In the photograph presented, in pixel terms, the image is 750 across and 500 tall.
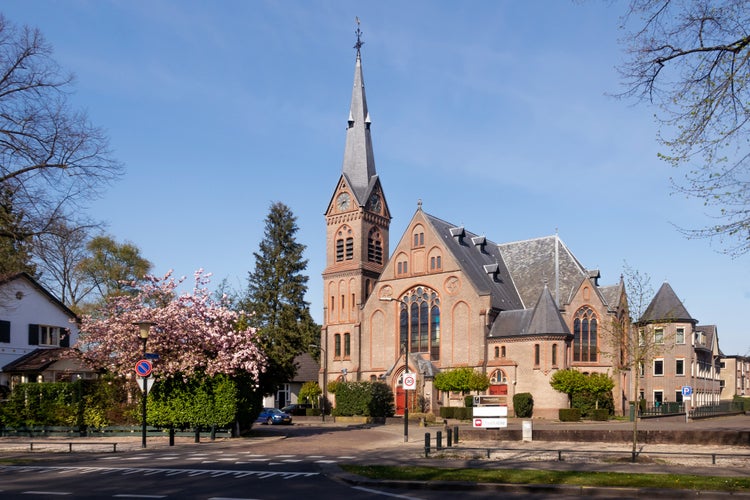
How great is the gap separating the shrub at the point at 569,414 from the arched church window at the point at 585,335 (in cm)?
758

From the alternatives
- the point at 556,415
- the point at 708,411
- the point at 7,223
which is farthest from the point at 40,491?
the point at 708,411

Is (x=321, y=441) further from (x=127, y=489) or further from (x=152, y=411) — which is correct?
(x=127, y=489)

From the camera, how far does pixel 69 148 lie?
2417 cm

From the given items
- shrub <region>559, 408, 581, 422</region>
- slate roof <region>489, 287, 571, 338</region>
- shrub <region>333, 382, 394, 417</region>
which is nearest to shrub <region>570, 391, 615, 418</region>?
shrub <region>559, 408, 581, 422</region>

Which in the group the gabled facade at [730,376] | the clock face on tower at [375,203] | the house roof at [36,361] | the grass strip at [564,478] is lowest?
the gabled facade at [730,376]

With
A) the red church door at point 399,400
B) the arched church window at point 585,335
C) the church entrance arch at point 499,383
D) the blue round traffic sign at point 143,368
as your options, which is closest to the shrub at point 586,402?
the arched church window at point 585,335

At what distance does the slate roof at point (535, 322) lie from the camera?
197 ft

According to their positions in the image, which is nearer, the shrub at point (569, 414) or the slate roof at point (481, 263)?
the shrub at point (569, 414)

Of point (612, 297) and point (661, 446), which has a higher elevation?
point (612, 297)

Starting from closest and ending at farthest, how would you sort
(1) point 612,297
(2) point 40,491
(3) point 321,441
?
(2) point 40,491 < (3) point 321,441 < (1) point 612,297

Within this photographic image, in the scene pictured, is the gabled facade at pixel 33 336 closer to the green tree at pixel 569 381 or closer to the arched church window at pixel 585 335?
the green tree at pixel 569 381

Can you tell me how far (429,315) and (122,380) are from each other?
35.0 meters

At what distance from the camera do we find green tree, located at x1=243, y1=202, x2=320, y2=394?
73.7 meters

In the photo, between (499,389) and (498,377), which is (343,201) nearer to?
(498,377)
